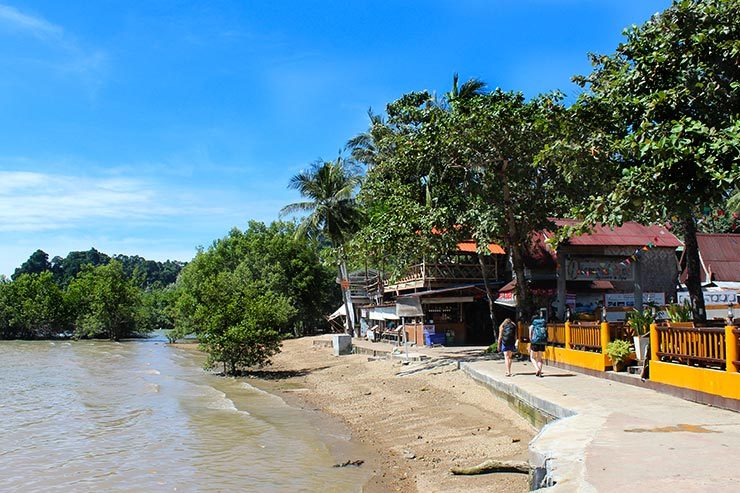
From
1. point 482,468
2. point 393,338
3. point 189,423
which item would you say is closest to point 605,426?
point 482,468

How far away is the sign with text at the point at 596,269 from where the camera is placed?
2114 cm

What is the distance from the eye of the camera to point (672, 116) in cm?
1082

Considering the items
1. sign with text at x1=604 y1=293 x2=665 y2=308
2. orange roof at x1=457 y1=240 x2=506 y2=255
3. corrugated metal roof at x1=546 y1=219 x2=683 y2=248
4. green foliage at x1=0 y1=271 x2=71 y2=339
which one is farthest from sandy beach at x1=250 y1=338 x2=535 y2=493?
green foliage at x1=0 y1=271 x2=71 y2=339

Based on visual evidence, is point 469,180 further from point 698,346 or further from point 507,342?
point 698,346

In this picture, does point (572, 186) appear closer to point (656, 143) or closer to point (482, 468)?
point (656, 143)

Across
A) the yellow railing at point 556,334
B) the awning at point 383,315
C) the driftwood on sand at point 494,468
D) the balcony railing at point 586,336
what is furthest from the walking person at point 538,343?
the awning at point 383,315

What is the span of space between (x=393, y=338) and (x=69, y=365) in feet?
61.4

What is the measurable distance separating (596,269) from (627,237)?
3.82m

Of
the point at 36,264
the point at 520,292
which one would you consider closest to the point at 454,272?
the point at 520,292

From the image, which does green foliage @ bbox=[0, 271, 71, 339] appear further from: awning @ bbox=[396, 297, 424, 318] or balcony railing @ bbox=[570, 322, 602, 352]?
balcony railing @ bbox=[570, 322, 602, 352]

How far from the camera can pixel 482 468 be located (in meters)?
9.16

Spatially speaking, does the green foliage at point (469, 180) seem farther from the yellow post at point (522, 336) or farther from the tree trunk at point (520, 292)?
the yellow post at point (522, 336)

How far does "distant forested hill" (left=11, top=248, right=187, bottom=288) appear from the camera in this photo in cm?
13575

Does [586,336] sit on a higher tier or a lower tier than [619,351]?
higher
